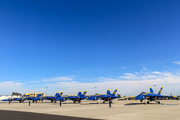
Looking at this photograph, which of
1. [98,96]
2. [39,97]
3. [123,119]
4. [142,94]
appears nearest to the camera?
[123,119]

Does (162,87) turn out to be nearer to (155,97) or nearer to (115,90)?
(155,97)

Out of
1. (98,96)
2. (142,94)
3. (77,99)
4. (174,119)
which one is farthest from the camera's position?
(77,99)

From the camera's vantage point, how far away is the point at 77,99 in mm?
55031

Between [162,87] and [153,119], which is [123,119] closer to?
[153,119]

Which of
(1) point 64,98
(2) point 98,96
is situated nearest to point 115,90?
(2) point 98,96

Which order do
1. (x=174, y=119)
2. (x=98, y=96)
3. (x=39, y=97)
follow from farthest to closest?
(x=39, y=97) → (x=98, y=96) → (x=174, y=119)

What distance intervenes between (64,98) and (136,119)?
42.2 m

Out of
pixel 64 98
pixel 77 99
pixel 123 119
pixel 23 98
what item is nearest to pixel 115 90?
pixel 77 99

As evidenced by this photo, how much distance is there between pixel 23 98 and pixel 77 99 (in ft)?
84.3

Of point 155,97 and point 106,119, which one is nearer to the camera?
point 106,119

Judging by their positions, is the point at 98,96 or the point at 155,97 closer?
the point at 155,97

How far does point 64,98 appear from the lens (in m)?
52.1

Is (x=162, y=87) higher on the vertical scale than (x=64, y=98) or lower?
higher

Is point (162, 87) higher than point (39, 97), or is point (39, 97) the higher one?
point (162, 87)
